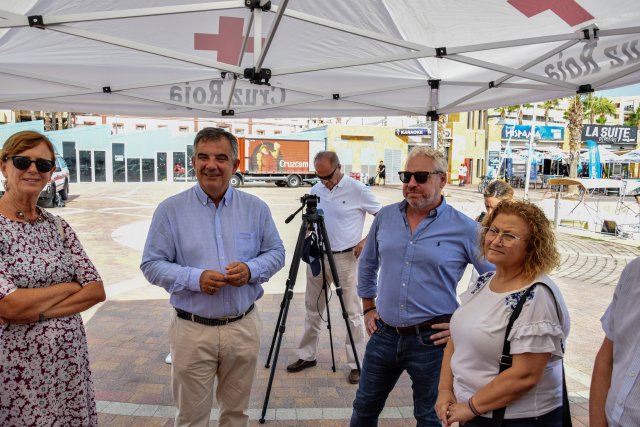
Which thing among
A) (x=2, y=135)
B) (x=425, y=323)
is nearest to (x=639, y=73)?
(x=425, y=323)

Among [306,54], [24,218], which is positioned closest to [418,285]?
[24,218]

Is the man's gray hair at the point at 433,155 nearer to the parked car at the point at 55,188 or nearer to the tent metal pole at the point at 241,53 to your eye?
the tent metal pole at the point at 241,53

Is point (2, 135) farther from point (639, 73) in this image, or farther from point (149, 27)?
point (639, 73)

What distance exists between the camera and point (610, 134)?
3378cm

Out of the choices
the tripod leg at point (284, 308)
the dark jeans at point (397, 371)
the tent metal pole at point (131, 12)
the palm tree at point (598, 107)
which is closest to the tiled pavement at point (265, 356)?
the tripod leg at point (284, 308)

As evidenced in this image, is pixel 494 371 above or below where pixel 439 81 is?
below

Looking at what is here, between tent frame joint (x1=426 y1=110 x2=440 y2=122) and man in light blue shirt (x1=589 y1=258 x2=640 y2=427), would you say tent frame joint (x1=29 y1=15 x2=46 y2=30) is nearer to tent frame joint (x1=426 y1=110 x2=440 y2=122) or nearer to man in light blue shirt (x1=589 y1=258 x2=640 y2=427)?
man in light blue shirt (x1=589 y1=258 x2=640 y2=427)

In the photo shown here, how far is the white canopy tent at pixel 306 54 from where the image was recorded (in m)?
3.03

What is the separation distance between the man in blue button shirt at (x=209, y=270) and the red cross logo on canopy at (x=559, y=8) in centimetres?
215

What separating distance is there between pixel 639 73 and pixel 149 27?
3.76 metres

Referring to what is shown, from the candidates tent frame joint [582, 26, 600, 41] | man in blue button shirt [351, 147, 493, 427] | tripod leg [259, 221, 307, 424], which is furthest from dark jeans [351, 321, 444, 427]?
tent frame joint [582, 26, 600, 41]

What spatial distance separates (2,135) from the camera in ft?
86.9

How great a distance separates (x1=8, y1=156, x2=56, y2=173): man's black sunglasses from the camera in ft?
6.70

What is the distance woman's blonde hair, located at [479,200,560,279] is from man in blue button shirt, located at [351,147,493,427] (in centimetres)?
50
